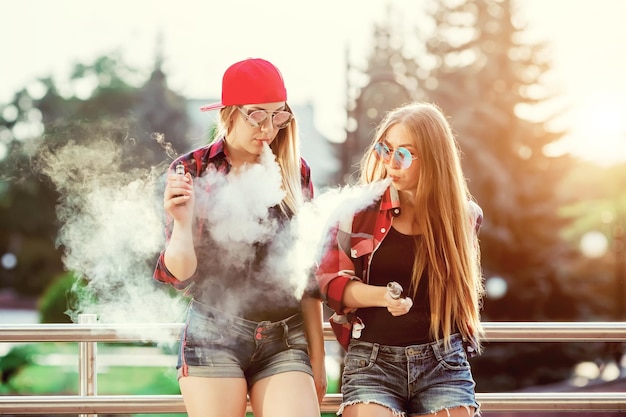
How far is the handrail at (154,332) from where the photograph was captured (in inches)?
153

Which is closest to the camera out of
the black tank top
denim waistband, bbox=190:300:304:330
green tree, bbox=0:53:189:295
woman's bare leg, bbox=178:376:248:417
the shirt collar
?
woman's bare leg, bbox=178:376:248:417

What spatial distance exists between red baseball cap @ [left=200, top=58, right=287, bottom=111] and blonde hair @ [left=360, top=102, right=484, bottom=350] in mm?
459

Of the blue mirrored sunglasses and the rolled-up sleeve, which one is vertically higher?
the blue mirrored sunglasses

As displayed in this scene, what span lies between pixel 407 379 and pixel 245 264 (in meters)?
0.77

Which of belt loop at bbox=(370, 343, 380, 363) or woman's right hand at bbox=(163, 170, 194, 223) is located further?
belt loop at bbox=(370, 343, 380, 363)

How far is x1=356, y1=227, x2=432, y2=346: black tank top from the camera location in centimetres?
332

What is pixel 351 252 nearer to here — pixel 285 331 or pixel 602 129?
pixel 285 331

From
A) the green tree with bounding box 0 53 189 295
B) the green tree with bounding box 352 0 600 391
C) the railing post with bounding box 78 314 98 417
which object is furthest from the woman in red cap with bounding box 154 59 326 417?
the green tree with bounding box 352 0 600 391

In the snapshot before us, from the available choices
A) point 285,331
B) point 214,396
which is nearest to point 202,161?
point 285,331

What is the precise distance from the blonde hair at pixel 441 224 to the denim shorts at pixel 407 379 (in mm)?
106

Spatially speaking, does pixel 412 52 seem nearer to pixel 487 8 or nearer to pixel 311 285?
pixel 487 8

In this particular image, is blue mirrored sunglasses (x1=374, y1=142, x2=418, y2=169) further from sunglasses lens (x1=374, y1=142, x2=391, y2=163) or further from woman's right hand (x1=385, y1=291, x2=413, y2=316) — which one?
woman's right hand (x1=385, y1=291, x2=413, y2=316)

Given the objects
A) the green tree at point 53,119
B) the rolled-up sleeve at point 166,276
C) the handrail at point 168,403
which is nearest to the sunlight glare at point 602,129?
the green tree at point 53,119

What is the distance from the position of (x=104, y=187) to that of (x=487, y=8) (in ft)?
94.1
